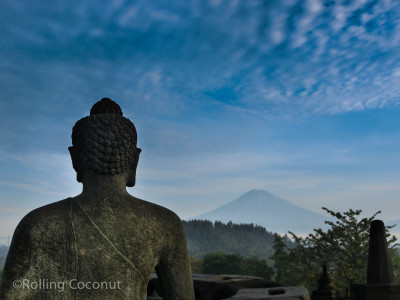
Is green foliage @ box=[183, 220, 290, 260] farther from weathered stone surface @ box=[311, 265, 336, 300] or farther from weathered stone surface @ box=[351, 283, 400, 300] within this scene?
weathered stone surface @ box=[351, 283, 400, 300]

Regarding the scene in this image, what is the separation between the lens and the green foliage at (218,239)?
106125 millimetres

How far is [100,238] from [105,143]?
2.76 ft

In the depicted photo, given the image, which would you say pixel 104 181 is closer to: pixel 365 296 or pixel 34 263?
pixel 34 263

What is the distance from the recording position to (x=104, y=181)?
11.8 ft

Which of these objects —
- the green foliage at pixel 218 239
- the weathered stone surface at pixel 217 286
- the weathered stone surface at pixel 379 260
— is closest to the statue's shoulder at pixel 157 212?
the weathered stone surface at pixel 217 286

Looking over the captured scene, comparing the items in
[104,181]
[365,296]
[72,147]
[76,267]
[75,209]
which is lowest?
[365,296]

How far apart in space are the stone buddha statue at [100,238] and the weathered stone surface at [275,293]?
178 inches

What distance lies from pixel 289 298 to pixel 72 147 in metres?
5.19

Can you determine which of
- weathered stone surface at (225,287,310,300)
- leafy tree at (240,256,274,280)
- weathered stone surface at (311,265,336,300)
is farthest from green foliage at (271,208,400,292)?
weathered stone surface at (225,287,310,300)

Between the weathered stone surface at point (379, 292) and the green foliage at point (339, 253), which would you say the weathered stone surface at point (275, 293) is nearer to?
the weathered stone surface at point (379, 292)

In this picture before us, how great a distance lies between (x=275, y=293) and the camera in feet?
29.1

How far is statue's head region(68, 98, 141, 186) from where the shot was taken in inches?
144

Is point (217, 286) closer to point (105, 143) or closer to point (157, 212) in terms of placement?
point (157, 212)

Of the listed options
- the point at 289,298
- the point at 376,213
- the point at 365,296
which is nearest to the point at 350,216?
the point at 376,213
